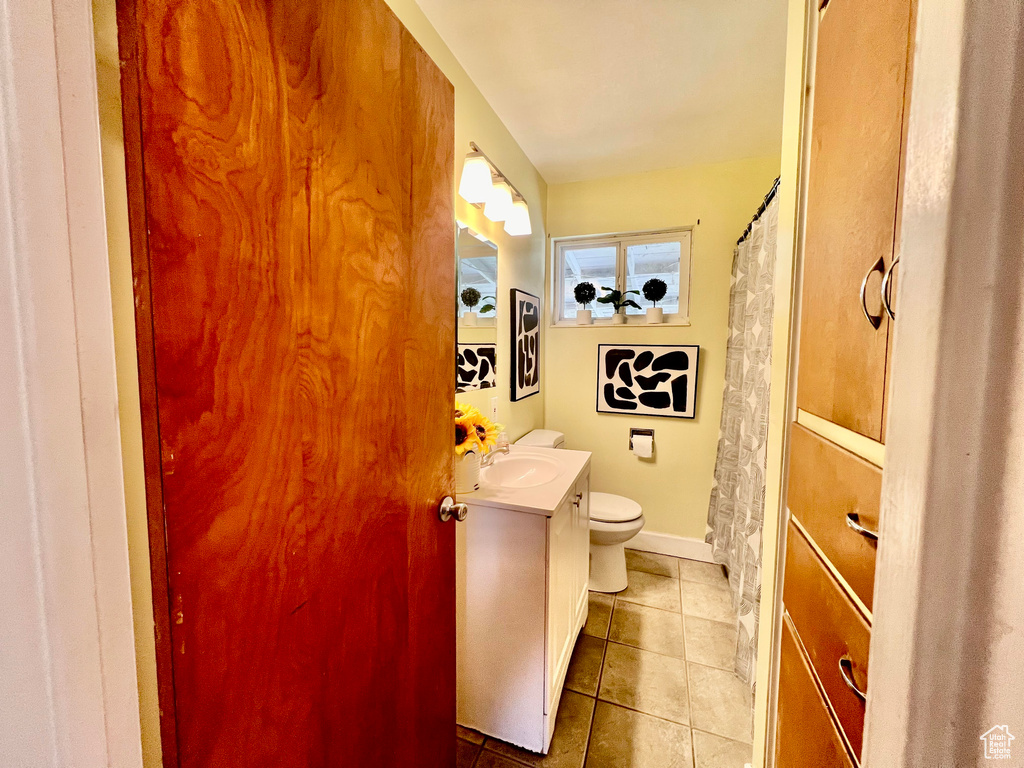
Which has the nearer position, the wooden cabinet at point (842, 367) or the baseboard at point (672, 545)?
the wooden cabinet at point (842, 367)

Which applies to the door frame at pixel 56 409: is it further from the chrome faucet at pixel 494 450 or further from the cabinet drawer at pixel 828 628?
the chrome faucet at pixel 494 450

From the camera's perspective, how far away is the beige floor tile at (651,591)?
2037 mm

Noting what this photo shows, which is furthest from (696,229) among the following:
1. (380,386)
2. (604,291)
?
(380,386)

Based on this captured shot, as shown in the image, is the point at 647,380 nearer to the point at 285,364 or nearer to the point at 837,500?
the point at 837,500

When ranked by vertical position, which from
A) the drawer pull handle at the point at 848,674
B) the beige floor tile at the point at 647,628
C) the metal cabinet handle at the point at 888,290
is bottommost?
the beige floor tile at the point at 647,628

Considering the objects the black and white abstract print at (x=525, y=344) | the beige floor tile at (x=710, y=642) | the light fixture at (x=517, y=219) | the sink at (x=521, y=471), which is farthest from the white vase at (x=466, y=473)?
the beige floor tile at (x=710, y=642)

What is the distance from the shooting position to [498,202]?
1690 mm

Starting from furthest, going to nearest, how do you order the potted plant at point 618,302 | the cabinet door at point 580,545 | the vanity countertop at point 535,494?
the potted plant at point 618,302 → the cabinet door at point 580,545 → the vanity countertop at point 535,494

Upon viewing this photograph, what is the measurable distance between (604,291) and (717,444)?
3.91ft

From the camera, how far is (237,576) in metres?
0.51

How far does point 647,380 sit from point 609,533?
0.98m

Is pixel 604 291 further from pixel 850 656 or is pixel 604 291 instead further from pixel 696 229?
pixel 850 656

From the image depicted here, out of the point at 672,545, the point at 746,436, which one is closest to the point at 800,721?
the point at 746,436

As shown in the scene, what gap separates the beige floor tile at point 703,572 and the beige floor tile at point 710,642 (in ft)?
1.15
